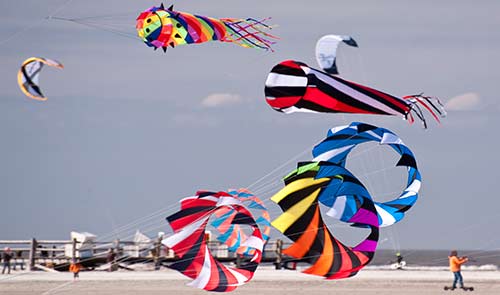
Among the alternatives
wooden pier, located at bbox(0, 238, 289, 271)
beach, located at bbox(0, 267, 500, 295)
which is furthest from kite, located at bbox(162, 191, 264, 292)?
wooden pier, located at bbox(0, 238, 289, 271)

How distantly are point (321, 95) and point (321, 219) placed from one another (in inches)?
83.8

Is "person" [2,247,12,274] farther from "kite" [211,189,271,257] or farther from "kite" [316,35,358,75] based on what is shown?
"kite" [316,35,358,75]

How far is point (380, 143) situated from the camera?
61.9 feet

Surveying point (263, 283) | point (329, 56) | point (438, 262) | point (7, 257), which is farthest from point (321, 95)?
point (438, 262)

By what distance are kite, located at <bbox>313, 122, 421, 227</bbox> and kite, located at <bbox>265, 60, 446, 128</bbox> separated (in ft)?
1.16

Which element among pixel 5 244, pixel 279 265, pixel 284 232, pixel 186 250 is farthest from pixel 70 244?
pixel 284 232

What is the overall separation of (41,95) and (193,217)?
11.1 ft

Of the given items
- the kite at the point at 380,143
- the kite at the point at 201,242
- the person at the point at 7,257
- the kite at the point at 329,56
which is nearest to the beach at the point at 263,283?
the person at the point at 7,257

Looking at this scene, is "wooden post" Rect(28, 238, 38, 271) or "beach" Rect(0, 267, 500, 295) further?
"wooden post" Rect(28, 238, 38, 271)

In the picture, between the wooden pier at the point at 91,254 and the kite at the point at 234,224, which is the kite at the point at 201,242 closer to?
the kite at the point at 234,224

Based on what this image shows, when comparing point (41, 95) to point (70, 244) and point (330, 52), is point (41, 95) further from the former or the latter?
point (70, 244)

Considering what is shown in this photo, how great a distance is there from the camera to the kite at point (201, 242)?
1948 cm

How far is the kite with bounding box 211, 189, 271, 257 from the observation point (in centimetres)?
2084

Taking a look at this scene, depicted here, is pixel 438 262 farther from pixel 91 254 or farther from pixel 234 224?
pixel 234 224
